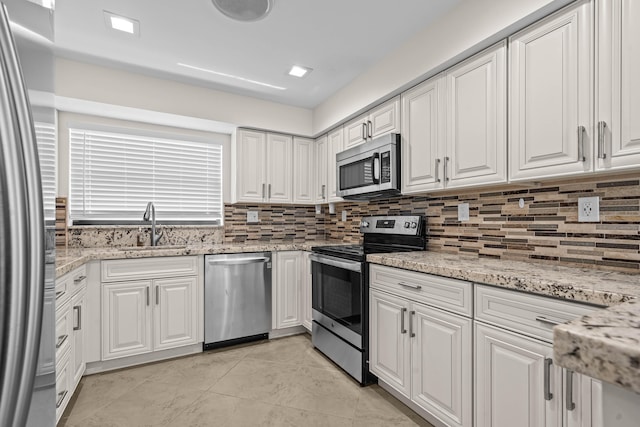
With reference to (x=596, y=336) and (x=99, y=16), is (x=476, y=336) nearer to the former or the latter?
(x=596, y=336)

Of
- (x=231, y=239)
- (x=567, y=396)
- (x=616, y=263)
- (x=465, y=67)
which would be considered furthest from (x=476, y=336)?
(x=231, y=239)

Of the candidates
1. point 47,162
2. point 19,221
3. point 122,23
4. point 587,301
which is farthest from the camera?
point 122,23

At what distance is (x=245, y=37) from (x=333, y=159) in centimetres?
138

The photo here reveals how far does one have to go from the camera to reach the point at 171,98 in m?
2.90

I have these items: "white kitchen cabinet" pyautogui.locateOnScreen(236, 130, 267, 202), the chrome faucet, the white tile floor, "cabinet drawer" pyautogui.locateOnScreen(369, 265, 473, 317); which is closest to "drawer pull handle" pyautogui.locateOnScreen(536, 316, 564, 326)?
"cabinet drawer" pyautogui.locateOnScreen(369, 265, 473, 317)

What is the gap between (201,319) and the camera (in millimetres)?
2752

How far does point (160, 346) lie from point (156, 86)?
2120mm

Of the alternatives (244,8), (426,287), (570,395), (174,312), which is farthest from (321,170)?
(570,395)

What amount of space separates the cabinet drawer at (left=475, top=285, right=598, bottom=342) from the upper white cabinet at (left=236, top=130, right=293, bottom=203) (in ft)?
7.61

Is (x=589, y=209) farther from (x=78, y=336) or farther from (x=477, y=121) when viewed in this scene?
(x=78, y=336)

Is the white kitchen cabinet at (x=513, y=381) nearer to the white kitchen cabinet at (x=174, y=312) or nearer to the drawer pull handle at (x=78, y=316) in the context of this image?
the white kitchen cabinet at (x=174, y=312)

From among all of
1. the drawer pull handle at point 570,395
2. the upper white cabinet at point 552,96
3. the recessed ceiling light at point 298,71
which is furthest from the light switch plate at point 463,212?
the recessed ceiling light at point 298,71

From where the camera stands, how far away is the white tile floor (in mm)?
1873

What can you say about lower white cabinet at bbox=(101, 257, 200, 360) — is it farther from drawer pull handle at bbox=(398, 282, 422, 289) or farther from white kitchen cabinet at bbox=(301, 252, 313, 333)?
drawer pull handle at bbox=(398, 282, 422, 289)
